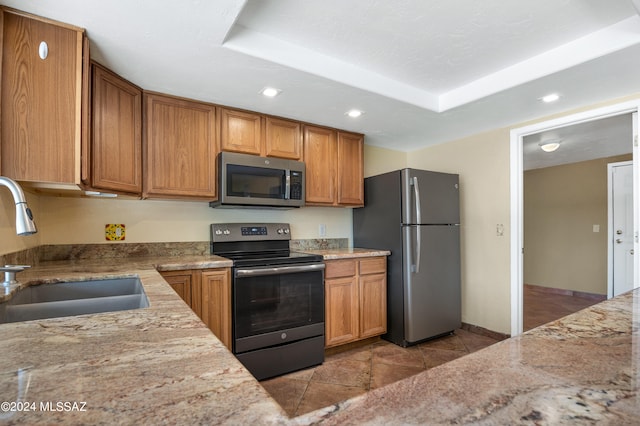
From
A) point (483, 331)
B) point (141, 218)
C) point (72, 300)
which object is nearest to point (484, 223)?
point (483, 331)

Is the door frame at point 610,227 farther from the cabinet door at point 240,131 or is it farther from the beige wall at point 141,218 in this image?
the cabinet door at point 240,131

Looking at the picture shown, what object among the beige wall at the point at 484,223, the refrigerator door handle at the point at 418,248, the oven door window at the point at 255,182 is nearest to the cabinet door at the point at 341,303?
the refrigerator door handle at the point at 418,248

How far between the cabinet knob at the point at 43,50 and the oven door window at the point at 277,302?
1618mm

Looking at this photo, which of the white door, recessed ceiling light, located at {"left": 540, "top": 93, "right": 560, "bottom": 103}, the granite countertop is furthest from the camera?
the white door

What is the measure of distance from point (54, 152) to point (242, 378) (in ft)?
5.35

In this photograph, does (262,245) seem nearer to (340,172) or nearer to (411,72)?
(340,172)

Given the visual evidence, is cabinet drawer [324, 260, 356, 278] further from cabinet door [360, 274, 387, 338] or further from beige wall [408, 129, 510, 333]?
beige wall [408, 129, 510, 333]

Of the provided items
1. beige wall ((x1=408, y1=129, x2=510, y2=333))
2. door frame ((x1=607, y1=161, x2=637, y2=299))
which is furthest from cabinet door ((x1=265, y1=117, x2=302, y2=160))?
door frame ((x1=607, y1=161, x2=637, y2=299))

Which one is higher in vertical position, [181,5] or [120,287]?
[181,5]

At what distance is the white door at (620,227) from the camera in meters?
4.19

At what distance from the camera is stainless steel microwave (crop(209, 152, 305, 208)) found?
8.10 ft

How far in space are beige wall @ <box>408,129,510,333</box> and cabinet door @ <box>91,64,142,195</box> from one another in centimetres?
304

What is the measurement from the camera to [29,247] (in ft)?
6.20

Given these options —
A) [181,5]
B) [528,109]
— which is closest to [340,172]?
[528,109]
